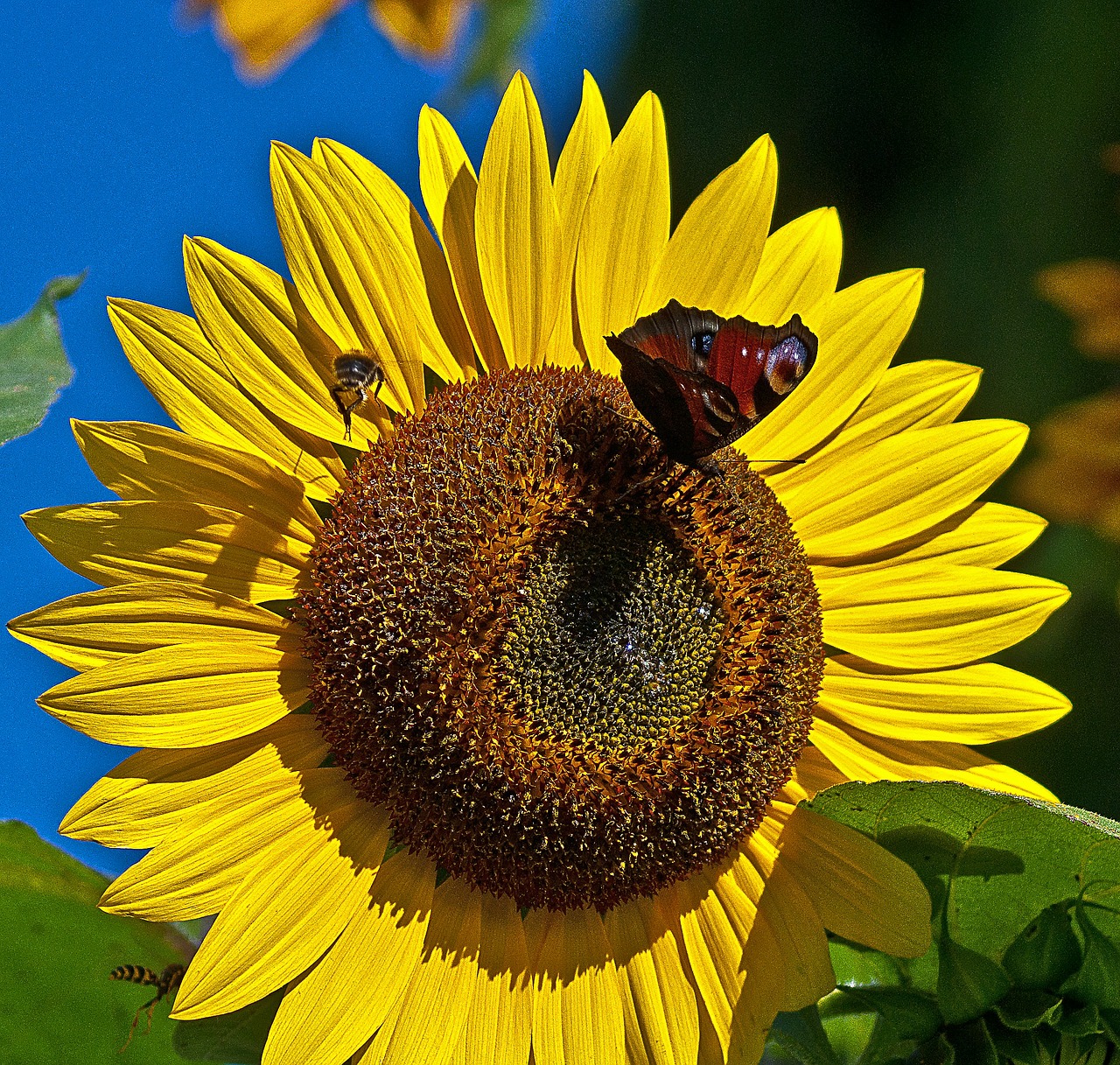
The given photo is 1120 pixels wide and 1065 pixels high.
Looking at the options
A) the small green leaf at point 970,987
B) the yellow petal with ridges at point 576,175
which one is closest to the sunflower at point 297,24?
the yellow petal with ridges at point 576,175

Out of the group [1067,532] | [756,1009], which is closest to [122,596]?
[756,1009]

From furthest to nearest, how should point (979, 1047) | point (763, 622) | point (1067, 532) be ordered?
point (1067, 532)
point (763, 622)
point (979, 1047)

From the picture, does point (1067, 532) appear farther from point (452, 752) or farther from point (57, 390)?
point (57, 390)

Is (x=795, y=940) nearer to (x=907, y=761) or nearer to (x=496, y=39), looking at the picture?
(x=907, y=761)

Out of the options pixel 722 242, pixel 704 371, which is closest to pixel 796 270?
pixel 722 242

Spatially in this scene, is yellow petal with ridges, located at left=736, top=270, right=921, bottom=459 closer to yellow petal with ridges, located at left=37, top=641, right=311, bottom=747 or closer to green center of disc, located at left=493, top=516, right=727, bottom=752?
green center of disc, located at left=493, top=516, right=727, bottom=752

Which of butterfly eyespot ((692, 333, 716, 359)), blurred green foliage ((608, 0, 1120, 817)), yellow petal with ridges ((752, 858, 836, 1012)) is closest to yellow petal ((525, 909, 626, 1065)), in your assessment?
yellow petal with ridges ((752, 858, 836, 1012))
